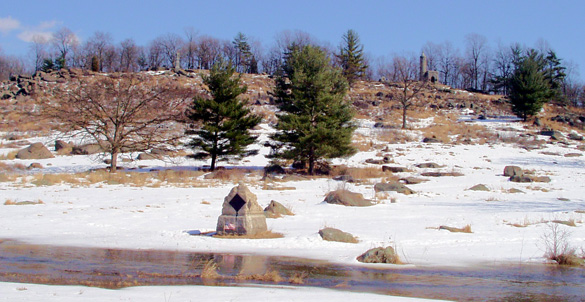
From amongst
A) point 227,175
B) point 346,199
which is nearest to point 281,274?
point 346,199

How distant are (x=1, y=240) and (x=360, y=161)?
26.5 m

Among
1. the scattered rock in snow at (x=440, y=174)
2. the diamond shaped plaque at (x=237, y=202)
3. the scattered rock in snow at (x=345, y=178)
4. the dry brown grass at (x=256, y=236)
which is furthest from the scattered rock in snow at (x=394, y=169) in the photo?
the diamond shaped plaque at (x=237, y=202)

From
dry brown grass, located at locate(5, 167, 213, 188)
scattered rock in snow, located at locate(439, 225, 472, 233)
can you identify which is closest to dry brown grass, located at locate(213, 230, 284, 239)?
scattered rock in snow, located at locate(439, 225, 472, 233)

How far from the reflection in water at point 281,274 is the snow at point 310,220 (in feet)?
2.37

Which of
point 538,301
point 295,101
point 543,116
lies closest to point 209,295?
point 538,301

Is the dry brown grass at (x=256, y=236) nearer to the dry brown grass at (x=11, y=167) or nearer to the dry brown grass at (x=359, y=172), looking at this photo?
the dry brown grass at (x=359, y=172)

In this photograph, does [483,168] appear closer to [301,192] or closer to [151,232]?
[301,192]

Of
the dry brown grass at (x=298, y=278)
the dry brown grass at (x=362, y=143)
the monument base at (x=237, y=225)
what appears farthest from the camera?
the dry brown grass at (x=362, y=143)

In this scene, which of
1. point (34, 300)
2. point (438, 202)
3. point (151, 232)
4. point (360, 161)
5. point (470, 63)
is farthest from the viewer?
point (470, 63)

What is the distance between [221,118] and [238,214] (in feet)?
64.4

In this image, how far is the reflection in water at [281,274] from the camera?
816 centimetres

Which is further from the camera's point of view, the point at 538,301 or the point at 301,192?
the point at 301,192

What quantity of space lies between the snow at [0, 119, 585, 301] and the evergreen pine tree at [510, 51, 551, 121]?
27421 millimetres

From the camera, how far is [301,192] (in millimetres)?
23531
